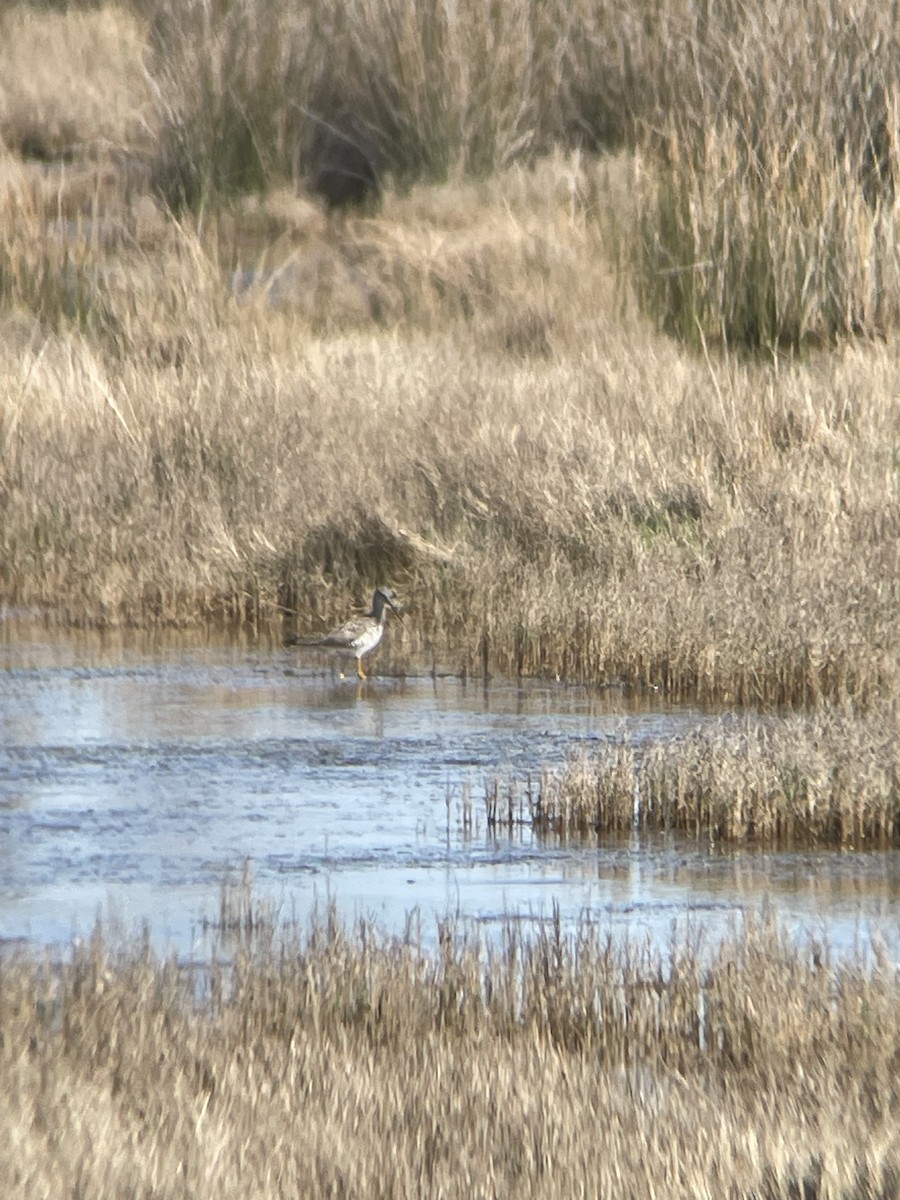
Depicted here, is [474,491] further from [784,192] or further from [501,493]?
[784,192]

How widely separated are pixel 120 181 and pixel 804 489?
1196 cm

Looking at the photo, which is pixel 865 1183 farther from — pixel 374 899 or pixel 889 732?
pixel 889 732

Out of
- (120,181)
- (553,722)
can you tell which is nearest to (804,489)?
(553,722)

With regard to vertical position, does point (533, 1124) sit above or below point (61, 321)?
above

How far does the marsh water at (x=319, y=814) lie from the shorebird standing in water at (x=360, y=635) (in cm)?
17

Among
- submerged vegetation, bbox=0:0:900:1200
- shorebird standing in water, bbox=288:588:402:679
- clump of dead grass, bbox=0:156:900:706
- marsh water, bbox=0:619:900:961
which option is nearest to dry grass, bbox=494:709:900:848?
submerged vegetation, bbox=0:0:900:1200

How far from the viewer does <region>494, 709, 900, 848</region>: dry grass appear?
789 cm

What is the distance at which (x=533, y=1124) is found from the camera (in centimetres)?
467

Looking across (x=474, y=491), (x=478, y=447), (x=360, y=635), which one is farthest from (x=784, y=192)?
(x=360, y=635)

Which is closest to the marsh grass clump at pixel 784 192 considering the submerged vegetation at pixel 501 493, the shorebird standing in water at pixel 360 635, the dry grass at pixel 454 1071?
the submerged vegetation at pixel 501 493

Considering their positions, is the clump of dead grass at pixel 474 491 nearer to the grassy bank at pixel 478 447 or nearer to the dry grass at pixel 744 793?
the grassy bank at pixel 478 447

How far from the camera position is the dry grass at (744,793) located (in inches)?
311

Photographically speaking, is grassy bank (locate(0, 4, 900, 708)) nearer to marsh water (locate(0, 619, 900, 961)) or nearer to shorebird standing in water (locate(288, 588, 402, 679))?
shorebird standing in water (locate(288, 588, 402, 679))

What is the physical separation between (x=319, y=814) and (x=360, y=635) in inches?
96.2
